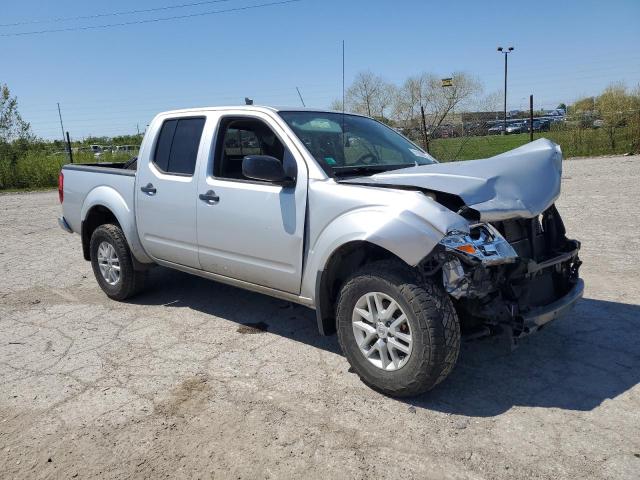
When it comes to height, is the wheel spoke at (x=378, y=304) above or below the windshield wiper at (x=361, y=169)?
below

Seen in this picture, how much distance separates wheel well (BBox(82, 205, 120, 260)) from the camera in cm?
581

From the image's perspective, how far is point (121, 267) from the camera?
17.9 ft

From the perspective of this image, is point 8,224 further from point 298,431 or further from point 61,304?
point 298,431

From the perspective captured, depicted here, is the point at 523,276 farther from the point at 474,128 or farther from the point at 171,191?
the point at 474,128

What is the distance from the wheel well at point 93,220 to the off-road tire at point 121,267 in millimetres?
221

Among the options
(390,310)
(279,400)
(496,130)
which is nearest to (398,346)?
(390,310)

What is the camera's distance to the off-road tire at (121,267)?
5.42 meters

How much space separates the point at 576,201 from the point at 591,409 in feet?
25.3

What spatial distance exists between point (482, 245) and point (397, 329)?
2.41 feet

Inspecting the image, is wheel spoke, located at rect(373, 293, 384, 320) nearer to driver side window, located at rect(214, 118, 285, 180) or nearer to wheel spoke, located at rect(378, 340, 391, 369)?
wheel spoke, located at rect(378, 340, 391, 369)

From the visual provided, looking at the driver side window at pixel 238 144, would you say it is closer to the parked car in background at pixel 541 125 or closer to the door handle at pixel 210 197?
the door handle at pixel 210 197

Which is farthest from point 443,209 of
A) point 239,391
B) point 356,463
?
point 239,391

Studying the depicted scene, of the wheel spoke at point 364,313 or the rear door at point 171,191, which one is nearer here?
the wheel spoke at point 364,313

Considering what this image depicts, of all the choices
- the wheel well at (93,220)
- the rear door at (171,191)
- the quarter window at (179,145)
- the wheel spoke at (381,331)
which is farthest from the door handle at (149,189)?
the wheel spoke at (381,331)
